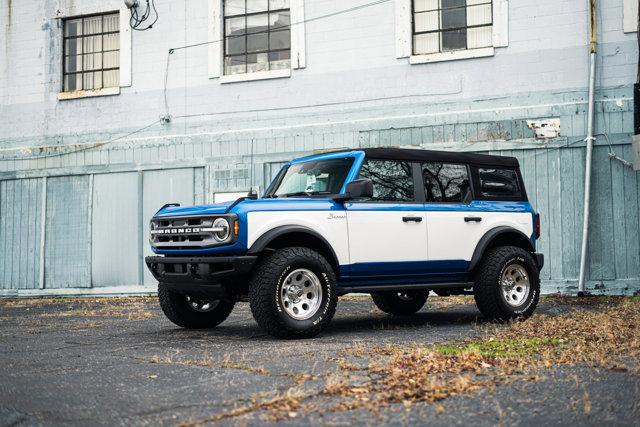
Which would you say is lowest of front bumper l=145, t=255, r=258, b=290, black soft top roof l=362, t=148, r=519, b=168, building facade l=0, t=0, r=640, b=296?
front bumper l=145, t=255, r=258, b=290

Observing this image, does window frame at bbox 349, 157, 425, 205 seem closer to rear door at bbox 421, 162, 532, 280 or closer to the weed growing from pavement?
rear door at bbox 421, 162, 532, 280

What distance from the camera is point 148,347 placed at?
7129 millimetres

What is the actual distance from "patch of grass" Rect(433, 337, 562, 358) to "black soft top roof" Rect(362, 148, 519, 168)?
2309 mm

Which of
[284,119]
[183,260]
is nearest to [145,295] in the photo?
[284,119]

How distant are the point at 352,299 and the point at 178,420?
9.40 meters

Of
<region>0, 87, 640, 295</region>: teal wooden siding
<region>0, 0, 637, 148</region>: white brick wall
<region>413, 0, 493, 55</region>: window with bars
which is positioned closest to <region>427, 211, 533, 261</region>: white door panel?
<region>0, 87, 640, 295</region>: teal wooden siding

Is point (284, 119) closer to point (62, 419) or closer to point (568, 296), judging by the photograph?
point (568, 296)

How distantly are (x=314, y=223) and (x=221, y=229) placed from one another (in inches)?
35.0

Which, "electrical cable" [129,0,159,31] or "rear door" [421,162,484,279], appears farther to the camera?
"electrical cable" [129,0,159,31]

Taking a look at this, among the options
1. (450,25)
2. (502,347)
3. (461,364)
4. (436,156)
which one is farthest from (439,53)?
(461,364)

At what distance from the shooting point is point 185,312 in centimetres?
864

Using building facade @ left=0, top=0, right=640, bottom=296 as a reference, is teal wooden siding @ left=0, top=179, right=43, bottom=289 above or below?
below

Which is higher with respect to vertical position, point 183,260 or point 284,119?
point 284,119

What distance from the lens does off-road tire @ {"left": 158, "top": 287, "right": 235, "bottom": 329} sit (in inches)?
338
